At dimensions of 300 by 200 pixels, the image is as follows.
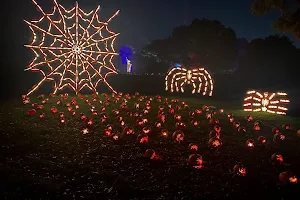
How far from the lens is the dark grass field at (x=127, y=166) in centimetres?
439

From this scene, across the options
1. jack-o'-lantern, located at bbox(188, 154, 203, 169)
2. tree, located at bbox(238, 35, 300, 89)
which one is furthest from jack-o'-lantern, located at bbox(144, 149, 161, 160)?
tree, located at bbox(238, 35, 300, 89)

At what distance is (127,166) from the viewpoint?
5.46m

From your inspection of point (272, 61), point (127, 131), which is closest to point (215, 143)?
point (127, 131)

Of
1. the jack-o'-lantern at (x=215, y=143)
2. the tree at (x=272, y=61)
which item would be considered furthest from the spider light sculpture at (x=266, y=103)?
the tree at (x=272, y=61)

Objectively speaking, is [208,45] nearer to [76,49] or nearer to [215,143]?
[76,49]

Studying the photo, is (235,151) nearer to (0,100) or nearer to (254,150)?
(254,150)

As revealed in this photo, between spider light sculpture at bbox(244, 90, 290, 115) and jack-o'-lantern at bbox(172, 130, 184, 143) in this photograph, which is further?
spider light sculpture at bbox(244, 90, 290, 115)

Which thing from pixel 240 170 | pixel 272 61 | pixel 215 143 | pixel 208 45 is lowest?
pixel 240 170

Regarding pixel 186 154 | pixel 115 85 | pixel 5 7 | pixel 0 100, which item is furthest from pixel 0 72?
pixel 186 154

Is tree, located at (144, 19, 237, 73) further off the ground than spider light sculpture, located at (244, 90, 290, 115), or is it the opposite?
tree, located at (144, 19, 237, 73)

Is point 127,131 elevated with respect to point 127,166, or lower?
elevated

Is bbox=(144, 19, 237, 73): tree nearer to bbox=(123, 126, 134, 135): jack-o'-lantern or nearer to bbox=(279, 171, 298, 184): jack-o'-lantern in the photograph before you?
bbox=(123, 126, 134, 135): jack-o'-lantern

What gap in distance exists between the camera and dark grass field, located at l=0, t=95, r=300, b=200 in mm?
4391

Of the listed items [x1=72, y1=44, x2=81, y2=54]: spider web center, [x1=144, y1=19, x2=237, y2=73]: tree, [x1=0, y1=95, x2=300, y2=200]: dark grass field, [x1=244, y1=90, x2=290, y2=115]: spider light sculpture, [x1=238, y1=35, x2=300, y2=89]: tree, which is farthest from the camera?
[x1=144, y1=19, x2=237, y2=73]: tree
